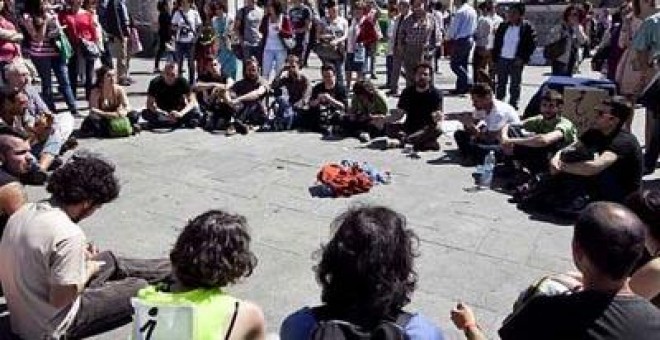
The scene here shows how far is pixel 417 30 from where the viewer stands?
37.8 ft

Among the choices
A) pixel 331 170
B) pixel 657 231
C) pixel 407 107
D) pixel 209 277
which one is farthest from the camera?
pixel 407 107

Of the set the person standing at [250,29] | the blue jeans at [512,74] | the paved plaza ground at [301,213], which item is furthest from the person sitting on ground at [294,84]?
the blue jeans at [512,74]

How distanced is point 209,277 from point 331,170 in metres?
4.46

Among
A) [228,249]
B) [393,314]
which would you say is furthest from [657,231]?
[228,249]

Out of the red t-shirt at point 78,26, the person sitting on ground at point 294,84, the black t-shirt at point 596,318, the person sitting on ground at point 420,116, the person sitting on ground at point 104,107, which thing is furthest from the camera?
the red t-shirt at point 78,26

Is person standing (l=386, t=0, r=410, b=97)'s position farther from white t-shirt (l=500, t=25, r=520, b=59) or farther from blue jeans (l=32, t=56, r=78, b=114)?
blue jeans (l=32, t=56, r=78, b=114)

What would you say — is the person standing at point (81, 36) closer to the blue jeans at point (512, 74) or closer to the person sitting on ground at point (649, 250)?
the blue jeans at point (512, 74)

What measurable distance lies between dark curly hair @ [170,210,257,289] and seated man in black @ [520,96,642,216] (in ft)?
13.4

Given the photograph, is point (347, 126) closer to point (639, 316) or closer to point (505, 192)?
point (505, 192)

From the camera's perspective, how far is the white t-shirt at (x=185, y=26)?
1212 cm

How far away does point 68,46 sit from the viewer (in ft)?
32.5

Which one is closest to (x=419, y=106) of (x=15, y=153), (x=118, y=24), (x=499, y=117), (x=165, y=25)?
(x=499, y=117)

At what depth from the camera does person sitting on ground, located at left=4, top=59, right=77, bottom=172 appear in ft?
24.4

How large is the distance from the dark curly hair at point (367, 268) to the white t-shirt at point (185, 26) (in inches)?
407
